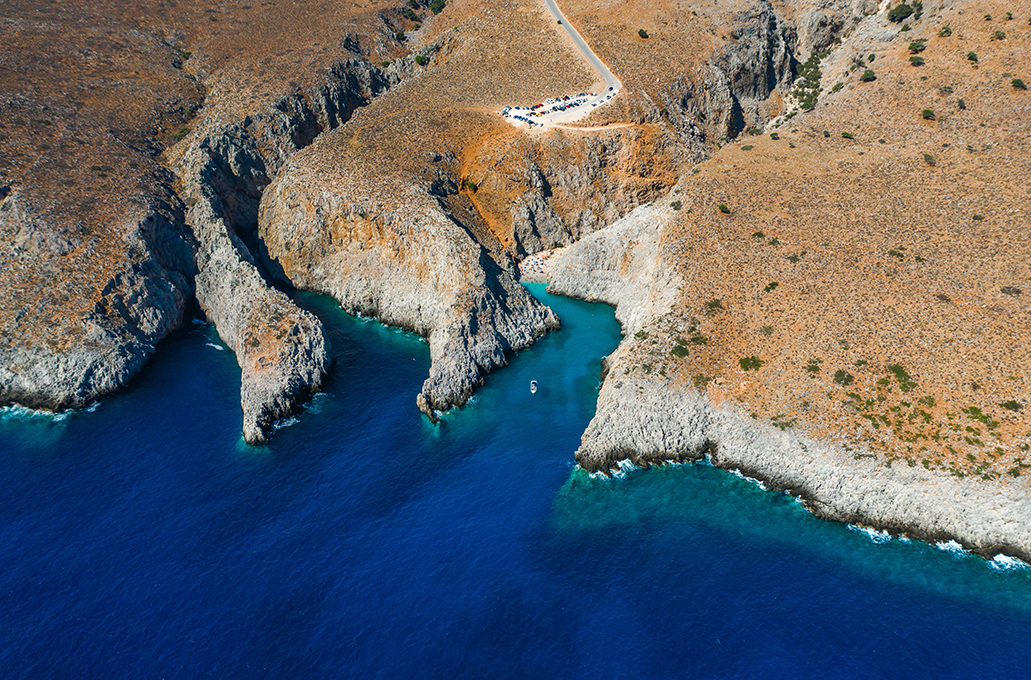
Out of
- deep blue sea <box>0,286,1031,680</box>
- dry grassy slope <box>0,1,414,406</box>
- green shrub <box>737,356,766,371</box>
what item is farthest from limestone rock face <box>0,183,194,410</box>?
green shrub <box>737,356,766,371</box>

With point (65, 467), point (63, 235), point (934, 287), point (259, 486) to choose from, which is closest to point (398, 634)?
point (259, 486)

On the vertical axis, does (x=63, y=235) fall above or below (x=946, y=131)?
above

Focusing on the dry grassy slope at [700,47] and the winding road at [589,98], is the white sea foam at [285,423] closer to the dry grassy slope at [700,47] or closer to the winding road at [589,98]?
the winding road at [589,98]

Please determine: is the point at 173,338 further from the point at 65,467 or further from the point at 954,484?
the point at 954,484

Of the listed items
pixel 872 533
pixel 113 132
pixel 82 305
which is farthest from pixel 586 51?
pixel 872 533

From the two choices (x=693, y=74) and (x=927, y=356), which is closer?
(x=927, y=356)

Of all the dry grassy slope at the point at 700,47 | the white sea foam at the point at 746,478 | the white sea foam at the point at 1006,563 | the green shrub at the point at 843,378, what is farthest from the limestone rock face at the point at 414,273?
the white sea foam at the point at 1006,563
